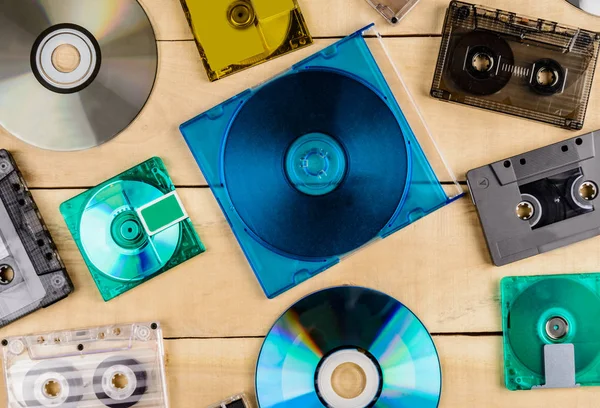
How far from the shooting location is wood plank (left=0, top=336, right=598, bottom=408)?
4.16ft

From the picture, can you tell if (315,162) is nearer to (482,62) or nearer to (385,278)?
(385,278)

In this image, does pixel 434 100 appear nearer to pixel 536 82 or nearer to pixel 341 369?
pixel 536 82

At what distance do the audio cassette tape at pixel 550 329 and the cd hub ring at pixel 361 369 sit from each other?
0.86 feet

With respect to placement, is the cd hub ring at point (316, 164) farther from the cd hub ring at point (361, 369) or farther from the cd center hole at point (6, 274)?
the cd center hole at point (6, 274)

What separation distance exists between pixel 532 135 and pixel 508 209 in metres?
0.16

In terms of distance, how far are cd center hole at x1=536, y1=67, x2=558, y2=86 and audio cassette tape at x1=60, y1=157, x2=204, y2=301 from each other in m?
0.74

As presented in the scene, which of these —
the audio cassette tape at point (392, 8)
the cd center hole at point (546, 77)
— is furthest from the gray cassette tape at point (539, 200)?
the audio cassette tape at point (392, 8)

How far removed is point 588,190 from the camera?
1.27m

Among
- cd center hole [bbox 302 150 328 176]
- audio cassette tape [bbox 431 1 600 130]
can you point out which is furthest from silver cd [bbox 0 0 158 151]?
audio cassette tape [bbox 431 1 600 130]

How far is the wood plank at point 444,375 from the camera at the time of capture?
127cm

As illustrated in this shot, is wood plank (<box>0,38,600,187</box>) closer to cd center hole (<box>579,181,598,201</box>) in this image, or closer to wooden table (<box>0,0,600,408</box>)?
wooden table (<box>0,0,600,408</box>)

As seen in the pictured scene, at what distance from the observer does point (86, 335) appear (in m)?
1.29

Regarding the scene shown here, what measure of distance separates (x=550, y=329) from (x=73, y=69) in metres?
1.06

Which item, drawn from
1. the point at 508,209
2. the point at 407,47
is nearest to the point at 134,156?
the point at 407,47
